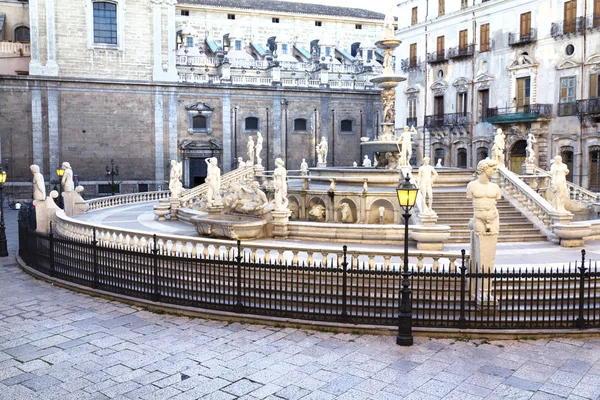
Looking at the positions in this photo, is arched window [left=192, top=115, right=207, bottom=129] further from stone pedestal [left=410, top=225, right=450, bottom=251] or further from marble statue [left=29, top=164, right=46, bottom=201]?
stone pedestal [left=410, top=225, right=450, bottom=251]

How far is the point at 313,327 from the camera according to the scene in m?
9.88

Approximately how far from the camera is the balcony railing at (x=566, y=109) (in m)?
29.8

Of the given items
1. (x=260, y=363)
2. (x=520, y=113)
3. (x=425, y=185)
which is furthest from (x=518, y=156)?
(x=260, y=363)

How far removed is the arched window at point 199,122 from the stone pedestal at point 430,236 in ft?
93.3

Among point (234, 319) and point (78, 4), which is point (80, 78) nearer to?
point (78, 4)

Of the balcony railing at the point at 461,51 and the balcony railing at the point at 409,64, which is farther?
the balcony railing at the point at 409,64

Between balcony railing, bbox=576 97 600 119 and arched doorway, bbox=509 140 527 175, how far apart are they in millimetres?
4279

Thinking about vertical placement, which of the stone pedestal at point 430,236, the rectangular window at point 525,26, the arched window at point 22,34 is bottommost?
the stone pedestal at point 430,236

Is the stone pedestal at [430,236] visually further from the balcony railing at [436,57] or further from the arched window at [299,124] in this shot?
the arched window at [299,124]

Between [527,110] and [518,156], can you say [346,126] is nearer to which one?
[518,156]

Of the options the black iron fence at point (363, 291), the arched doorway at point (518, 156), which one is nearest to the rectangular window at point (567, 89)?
the arched doorway at point (518, 156)

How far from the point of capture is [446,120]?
3803 cm

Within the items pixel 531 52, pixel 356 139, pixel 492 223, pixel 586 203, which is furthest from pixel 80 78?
pixel 492 223

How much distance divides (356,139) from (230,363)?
3813 centimetres
